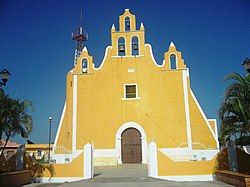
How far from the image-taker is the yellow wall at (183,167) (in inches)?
540

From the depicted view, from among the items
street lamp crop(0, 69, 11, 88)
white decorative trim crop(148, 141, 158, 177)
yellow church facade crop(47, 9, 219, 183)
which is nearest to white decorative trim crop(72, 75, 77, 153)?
yellow church facade crop(47, 9, 219, 183)

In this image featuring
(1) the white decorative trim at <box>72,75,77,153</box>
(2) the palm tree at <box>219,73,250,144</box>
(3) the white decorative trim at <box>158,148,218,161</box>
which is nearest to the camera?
(2) the palm tree at <box>219,73,250,144</box>

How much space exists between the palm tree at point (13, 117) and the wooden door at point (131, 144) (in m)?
10.1

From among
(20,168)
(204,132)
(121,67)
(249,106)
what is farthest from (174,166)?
(121,67)

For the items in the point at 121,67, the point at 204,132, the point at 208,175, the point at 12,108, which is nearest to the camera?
the point at 12,108

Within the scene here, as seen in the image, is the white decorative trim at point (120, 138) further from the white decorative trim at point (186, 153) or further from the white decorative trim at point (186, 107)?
the white decorative trim at point (186, 107)

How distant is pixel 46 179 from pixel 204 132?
40.3 feet

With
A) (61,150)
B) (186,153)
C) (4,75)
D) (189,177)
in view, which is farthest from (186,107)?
(4,75)

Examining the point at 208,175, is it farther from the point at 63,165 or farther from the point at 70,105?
the point at 70,105

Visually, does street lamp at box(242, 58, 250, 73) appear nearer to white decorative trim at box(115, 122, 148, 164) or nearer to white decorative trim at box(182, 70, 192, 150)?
white decorative trim at box(182, 70, 192, 150)

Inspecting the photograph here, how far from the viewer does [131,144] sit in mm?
22266

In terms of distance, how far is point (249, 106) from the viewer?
10.4 m

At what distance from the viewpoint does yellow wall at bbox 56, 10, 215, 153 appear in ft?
71.9

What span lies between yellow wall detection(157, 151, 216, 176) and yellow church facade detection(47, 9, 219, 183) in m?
6.92
